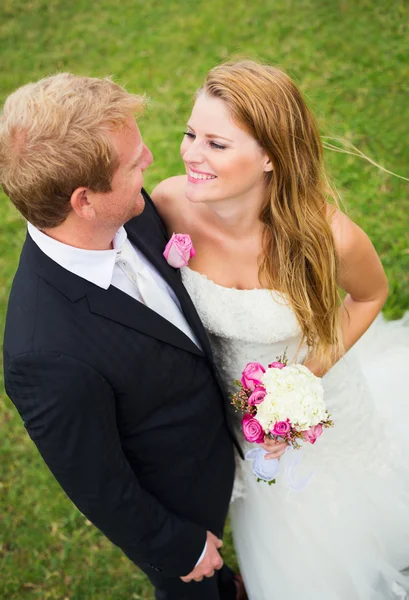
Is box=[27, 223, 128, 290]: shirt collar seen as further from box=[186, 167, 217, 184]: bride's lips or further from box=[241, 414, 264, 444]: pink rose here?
box=[241, 414, 264, 444]: pink rose

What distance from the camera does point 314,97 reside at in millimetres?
6395

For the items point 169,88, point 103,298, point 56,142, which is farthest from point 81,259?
point 169,88

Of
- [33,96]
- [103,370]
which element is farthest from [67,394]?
[33,96]

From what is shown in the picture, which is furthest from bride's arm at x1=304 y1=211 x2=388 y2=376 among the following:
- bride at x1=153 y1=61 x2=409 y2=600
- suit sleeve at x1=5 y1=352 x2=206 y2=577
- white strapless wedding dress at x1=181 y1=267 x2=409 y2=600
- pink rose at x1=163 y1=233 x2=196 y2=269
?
suit sleeve at x1=5 y1=352 x2=206 y2=577

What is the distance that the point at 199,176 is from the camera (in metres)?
2.91

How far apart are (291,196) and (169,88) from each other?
4520 mm

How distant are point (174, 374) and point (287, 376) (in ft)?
1.67

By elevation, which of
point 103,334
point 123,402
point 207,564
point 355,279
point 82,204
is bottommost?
point 207,564

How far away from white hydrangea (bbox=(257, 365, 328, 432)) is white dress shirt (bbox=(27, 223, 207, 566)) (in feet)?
1.53

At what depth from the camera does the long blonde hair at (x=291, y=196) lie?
285cm

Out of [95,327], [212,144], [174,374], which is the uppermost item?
[212,144]

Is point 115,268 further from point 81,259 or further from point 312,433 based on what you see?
point 312,433

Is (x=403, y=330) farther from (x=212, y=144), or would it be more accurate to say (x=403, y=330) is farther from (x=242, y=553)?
(x=212, y=144)

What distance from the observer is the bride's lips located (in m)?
2.89
